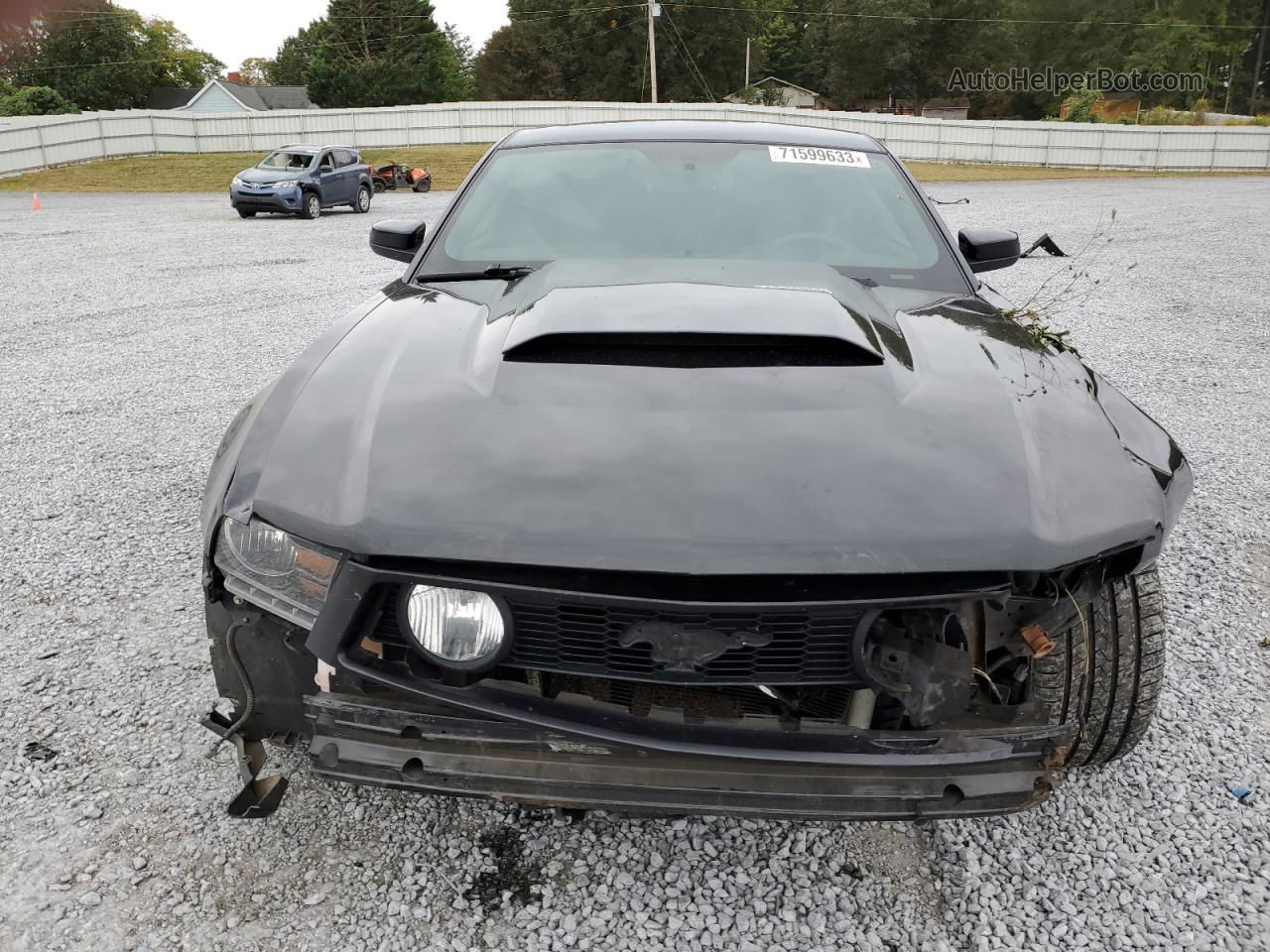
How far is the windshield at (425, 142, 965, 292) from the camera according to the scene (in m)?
2.87

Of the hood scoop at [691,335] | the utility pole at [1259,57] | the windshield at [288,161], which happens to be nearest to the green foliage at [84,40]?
the hood scoop at [691,335]

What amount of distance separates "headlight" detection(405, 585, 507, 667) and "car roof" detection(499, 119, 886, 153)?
222cm

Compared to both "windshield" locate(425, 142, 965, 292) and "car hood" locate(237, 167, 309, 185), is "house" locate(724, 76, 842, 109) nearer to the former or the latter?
"car hood" locate(237, 167, 309, 185)

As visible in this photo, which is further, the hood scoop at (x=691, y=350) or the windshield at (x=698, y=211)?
the windshield at (x=698, y=211)

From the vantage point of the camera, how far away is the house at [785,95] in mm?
62662

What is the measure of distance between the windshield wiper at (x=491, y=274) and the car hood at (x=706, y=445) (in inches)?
15.5

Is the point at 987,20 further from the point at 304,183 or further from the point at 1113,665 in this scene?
the point at 1113,665

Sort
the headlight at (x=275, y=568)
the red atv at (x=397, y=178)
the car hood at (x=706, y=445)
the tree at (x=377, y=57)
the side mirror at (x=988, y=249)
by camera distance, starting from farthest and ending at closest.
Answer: the tree at (x=377, y=57), the red atv at (x=397, y=178), the side mirror at (x=988, y=249), the headlight at (x=275, y=568), the car hood at (x=706, y=445)

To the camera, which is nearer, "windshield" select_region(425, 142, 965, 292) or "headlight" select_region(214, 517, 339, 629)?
"headlight" select_region(214, 517, 339, 629)

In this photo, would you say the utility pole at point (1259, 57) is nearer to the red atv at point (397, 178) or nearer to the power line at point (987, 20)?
the power line at point (987, 20)

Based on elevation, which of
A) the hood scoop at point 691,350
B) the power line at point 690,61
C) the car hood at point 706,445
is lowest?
the car hood at point 706,445

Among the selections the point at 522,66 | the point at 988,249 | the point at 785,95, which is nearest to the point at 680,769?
the point at 988,249

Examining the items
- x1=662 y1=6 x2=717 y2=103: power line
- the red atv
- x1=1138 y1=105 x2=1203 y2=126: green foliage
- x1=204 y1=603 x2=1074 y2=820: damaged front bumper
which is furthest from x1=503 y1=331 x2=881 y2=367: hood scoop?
x1=662 y1=6 x2=717 y2=103: power line

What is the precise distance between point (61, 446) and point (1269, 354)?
23.6 feet
